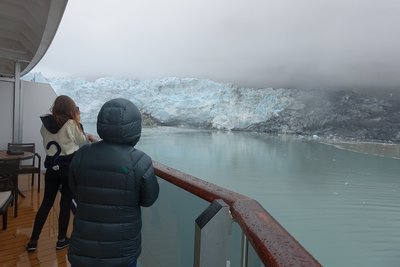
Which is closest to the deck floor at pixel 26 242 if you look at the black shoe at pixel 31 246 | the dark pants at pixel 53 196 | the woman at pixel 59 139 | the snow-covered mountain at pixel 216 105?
the black shoe at pixel 31 246

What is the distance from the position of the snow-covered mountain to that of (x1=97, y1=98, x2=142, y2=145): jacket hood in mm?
40724

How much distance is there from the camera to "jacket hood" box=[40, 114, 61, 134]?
69.0 inches

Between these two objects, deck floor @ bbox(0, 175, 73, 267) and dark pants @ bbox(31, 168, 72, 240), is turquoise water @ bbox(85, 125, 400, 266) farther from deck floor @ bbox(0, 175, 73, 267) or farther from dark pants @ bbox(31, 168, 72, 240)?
dark pants @ bbox(31, 168, 72, 240)

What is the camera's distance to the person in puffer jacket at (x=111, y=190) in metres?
0.94

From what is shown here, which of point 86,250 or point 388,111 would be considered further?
point 388,111

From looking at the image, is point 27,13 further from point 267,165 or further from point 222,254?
point 267,165

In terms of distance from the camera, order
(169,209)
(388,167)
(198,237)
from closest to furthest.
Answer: (198,237), (169,209), (388,167)

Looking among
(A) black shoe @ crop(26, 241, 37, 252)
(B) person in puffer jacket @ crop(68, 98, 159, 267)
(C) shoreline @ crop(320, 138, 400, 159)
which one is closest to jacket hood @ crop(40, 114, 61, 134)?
(A) black shoe @ crop(26, 241, 37, 252)

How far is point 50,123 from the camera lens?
69.2 inches

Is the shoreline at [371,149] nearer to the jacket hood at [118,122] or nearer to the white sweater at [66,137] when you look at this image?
the white sweater at [66,137]

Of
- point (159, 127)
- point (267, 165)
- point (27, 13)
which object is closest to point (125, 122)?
point (27, 13)

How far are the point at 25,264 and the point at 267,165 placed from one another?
35.8 meters

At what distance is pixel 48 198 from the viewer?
1.82 metres

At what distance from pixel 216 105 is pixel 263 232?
64671mm
